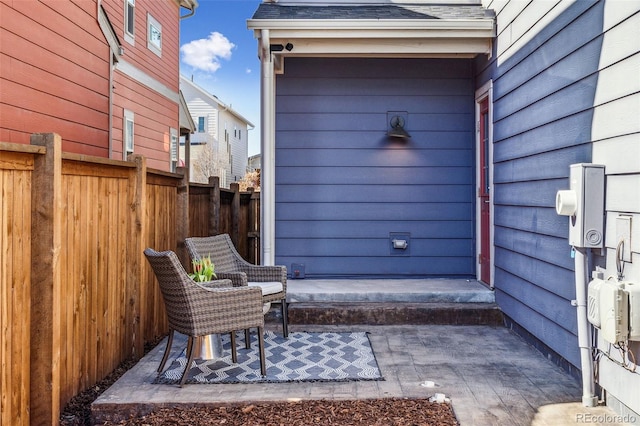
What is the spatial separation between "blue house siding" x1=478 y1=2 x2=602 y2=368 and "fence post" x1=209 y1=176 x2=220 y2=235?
289 centimetres

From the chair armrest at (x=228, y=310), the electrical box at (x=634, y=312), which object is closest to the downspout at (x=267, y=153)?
the chair armrest at (x=228, y=310)

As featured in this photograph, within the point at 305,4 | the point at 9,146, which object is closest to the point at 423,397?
the point at 9,146

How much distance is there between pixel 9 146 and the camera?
227cm

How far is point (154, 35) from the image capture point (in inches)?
384

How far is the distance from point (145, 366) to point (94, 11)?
5.24m

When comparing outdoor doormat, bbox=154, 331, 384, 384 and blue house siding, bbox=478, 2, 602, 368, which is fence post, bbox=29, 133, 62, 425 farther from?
A: blue house siding, bbox=478, 2, 602, 368

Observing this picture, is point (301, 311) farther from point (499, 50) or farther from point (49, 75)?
point (49, 75)

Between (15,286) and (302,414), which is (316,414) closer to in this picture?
(302,414)

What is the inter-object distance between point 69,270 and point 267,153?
2.71m

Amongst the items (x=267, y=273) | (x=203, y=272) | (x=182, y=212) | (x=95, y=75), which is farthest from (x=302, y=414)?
(x=95, y=75)

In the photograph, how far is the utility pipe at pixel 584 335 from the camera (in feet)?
9.71

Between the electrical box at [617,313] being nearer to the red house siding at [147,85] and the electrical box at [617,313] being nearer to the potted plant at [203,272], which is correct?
the potted plant at [203,272]

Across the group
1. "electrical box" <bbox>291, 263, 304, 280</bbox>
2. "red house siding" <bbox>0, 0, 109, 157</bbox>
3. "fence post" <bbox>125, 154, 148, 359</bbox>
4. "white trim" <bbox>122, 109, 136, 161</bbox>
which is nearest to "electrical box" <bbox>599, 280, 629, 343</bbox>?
"fence post" <bbox>125, 154, 148, 359</bbox>

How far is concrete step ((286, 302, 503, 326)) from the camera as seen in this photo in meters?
4.91
